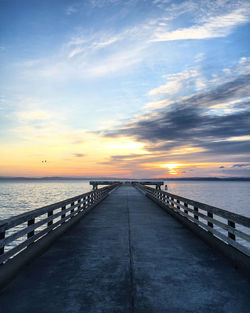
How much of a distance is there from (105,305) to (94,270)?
164cm

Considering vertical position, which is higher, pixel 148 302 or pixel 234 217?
pixel 234 217

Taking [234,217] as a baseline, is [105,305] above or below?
below

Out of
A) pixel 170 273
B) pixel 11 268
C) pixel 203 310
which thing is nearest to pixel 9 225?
pixel 11 268

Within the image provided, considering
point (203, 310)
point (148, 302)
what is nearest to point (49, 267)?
point (148, 302)

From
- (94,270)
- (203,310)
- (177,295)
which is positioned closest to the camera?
(203,310)

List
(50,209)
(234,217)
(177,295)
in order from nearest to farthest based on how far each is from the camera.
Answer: (177,295) → (234,217) → (50,209)

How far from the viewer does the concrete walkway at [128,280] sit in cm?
416

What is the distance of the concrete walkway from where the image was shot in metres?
4.16

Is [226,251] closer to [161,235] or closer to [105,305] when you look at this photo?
[161,235]

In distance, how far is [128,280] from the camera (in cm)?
514

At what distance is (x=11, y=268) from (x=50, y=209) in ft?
10.7

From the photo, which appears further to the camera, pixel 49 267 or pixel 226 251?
pixel 226 251

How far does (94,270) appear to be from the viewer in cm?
574

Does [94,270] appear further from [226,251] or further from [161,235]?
[161,235]
